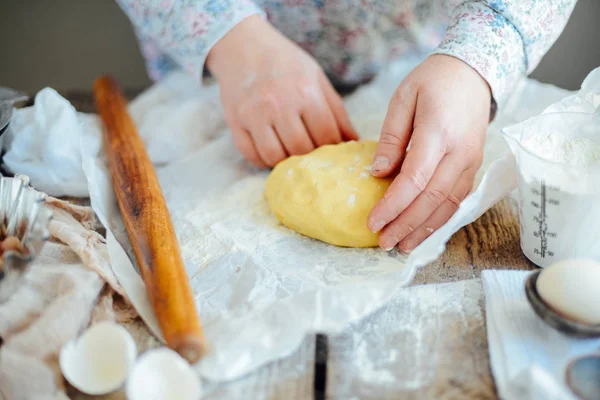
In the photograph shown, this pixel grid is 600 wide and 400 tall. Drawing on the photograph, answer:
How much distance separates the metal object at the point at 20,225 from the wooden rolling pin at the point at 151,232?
0.14 metres

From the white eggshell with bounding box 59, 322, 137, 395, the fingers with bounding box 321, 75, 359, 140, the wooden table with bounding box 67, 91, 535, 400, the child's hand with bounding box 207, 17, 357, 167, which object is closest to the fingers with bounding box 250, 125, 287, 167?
the child's hand with bounding box 207, 17, 357, 167

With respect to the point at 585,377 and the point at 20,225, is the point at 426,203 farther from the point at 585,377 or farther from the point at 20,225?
the point at 20,225

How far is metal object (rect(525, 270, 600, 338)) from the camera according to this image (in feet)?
1.77

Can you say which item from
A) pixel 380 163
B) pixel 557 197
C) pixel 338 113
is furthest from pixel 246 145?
pixel 557 197

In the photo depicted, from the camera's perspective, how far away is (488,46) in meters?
0.82

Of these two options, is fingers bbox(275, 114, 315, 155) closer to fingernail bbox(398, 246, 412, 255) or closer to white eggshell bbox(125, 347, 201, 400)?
fingernail bbox(398, 246, 412, 255)

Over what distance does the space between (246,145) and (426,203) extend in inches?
14.4

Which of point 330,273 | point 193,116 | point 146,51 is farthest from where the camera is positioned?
point 146,51

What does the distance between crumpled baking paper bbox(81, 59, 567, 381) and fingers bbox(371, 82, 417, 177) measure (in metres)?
0.13

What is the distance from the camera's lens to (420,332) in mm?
635

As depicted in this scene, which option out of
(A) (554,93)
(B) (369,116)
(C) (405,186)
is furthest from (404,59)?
(C) (405,186)

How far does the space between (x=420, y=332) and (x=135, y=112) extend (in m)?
0.85

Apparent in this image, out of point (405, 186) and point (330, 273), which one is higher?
point (405, 186)

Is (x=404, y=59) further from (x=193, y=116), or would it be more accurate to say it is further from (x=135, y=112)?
(x=135, y=112)
